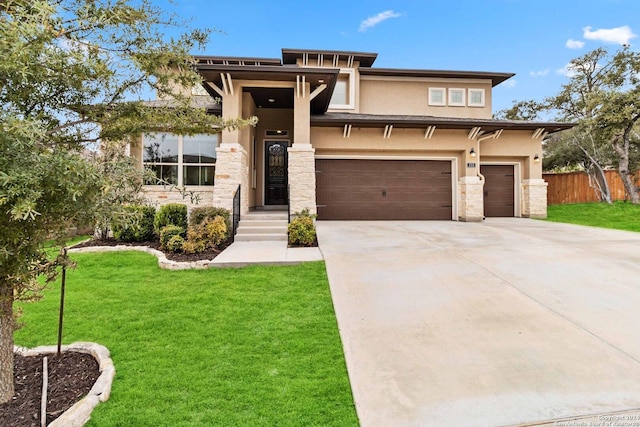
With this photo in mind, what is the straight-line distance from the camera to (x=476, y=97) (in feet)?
47.0

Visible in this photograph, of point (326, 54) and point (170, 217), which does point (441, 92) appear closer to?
point (326, 54)

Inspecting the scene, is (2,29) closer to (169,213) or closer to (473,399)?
(473,399)

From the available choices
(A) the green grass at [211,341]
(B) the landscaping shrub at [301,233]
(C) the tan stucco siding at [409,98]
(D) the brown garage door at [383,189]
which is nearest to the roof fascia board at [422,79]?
(C) the tan stucco siding at [409,98]

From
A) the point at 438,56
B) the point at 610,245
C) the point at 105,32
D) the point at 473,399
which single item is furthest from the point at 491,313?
the point at 438,56

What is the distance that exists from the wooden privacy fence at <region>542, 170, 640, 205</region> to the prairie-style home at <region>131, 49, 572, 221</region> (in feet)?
20.3

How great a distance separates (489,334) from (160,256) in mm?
5854

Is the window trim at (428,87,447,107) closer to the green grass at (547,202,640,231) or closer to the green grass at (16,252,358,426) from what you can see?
the green grass at (547,202,640,231)

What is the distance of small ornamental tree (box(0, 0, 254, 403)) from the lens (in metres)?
1.79

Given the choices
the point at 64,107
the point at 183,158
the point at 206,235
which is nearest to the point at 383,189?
the point at 183,158

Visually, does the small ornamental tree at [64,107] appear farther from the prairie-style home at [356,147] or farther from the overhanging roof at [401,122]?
the overhanging roof at [401,122]

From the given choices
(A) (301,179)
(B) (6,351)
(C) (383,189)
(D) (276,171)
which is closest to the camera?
(B) (6,351)

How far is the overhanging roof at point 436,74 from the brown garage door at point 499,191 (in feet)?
12.4

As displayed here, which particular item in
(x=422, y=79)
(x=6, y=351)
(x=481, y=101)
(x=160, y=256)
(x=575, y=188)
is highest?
(x=422, y=79)

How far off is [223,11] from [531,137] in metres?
12.2
